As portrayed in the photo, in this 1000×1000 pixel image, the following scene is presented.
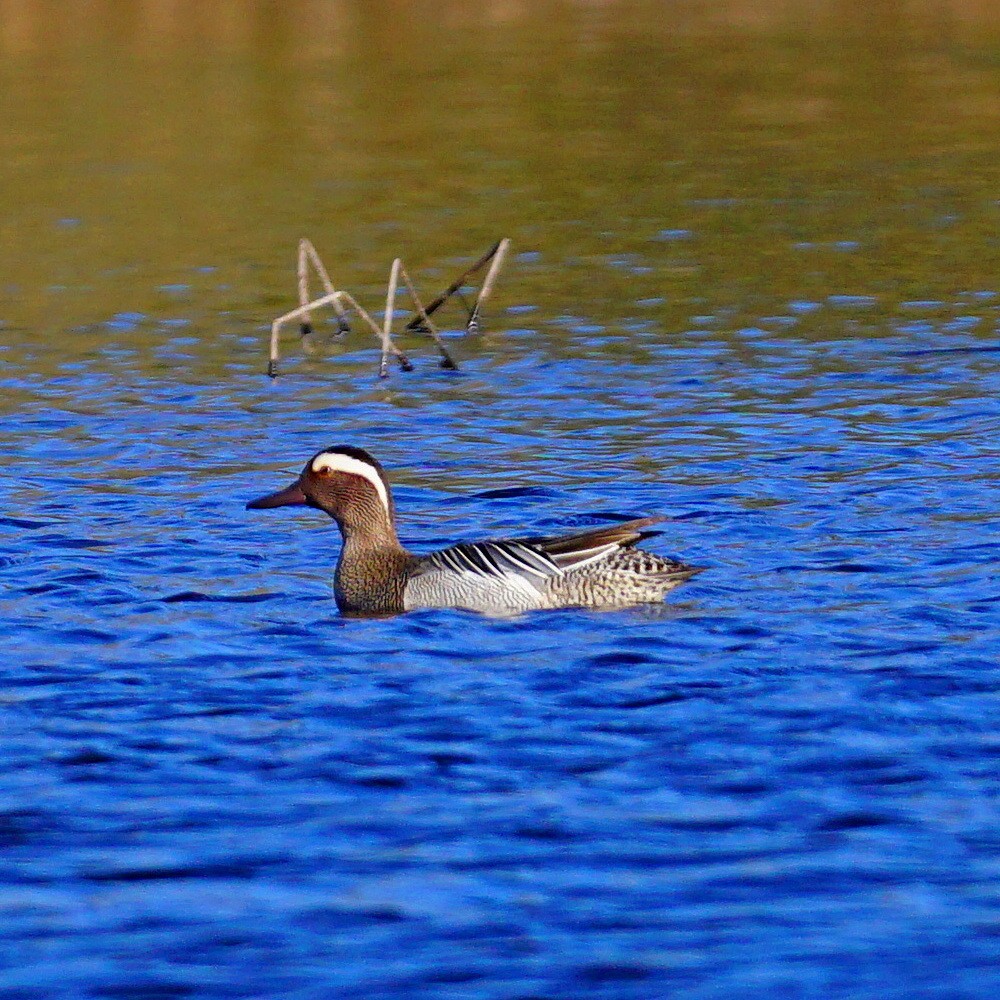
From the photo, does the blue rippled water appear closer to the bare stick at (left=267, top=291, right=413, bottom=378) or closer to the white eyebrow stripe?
the white eyebrow stripe

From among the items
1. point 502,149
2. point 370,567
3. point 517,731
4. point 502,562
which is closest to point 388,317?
point 370,567

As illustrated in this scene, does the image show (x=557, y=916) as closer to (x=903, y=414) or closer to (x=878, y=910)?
(x=878, y=910)

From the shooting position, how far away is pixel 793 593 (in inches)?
433

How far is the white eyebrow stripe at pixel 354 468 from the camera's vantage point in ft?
38.5

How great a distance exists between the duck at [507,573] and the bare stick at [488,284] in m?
8.12

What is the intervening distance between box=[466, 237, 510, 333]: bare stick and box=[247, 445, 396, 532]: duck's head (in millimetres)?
7567

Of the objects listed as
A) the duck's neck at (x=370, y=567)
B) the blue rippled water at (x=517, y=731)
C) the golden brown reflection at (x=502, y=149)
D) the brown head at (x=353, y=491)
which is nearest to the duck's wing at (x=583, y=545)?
the blue rippled water at (x=517, y=731)

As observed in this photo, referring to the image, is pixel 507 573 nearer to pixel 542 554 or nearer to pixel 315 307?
pixel 542 554

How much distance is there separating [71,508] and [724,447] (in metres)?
4.87

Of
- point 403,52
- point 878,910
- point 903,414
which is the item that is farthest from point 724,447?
point 403,52

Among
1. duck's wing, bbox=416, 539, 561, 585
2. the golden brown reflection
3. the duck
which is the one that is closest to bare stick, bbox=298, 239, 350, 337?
the golden brown reflection

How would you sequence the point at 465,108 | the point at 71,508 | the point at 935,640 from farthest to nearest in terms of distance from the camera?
the point at 465,108 → the point at 71,508 → the point at 935,640

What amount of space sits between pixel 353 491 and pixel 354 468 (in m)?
0.14

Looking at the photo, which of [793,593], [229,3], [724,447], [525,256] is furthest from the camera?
[229,3]
